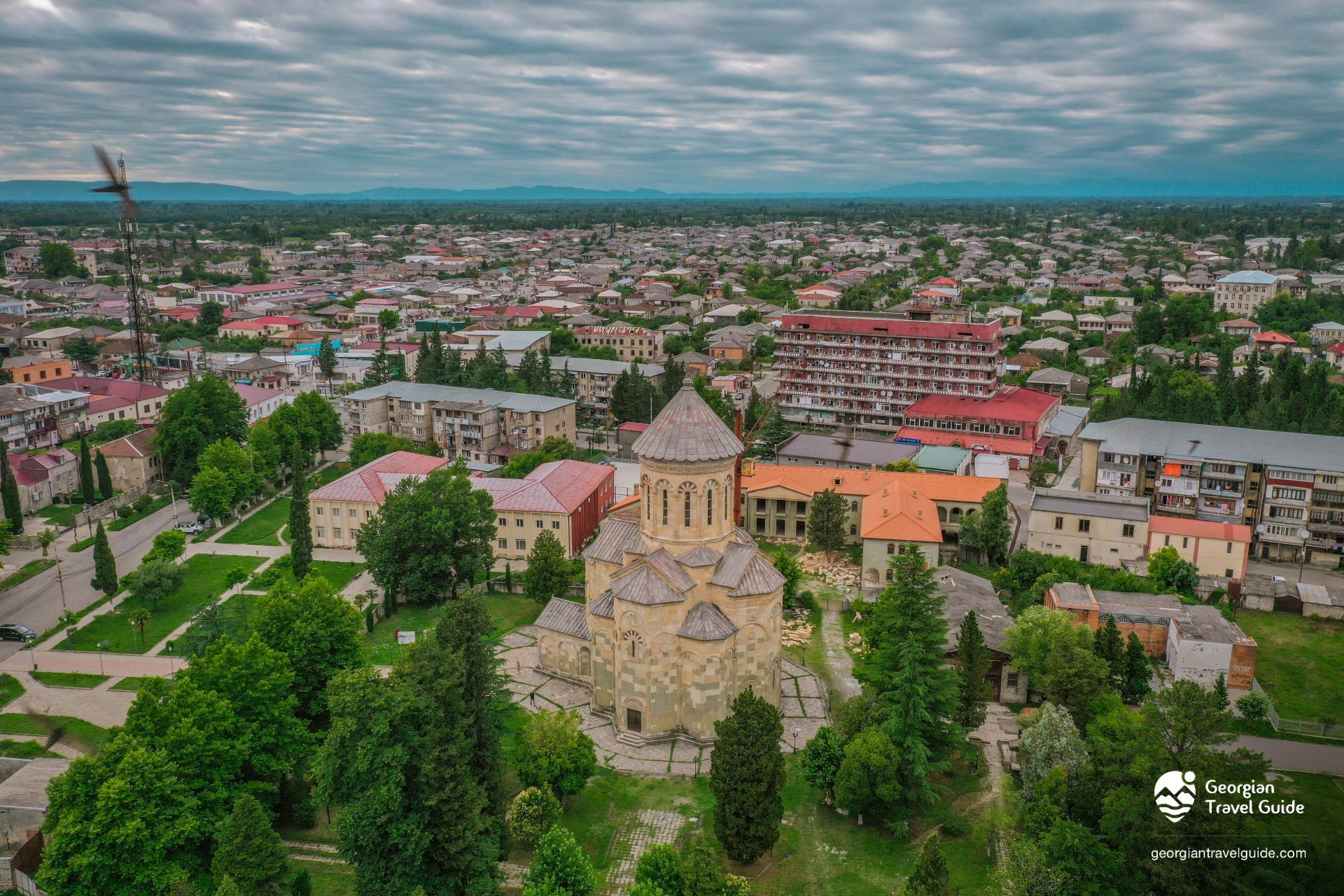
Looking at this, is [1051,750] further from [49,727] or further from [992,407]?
[992,407]

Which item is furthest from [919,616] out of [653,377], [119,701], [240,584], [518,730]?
[653,377]

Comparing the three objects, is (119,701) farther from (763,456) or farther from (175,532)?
(763,456)

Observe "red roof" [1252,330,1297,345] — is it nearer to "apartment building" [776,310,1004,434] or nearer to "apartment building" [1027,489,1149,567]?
"apartment building" [776,310,1004,434]

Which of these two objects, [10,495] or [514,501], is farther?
[10,495]

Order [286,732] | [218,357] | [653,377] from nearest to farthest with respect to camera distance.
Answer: [286,732] < [653,377] < [218,357]

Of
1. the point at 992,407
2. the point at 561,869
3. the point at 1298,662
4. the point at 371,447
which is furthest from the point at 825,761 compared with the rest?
the point at 992,407
